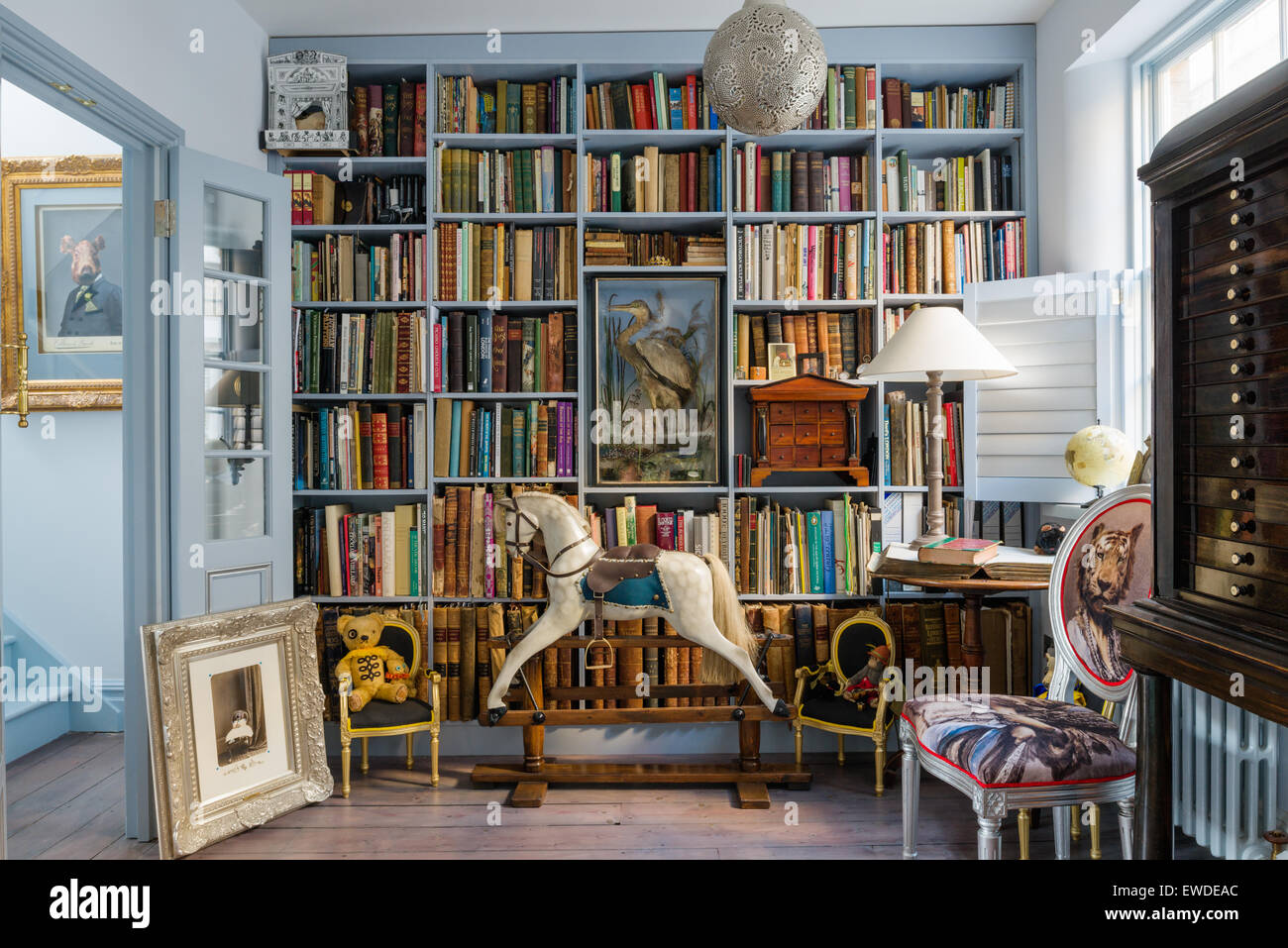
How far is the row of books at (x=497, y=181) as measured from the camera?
11.1 ft

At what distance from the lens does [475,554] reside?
132 inches

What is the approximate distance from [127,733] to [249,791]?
473 mm

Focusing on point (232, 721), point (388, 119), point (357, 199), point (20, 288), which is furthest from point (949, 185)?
point (20, 288)

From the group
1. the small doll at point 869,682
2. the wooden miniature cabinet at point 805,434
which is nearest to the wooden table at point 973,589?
the small doll at point 869,682

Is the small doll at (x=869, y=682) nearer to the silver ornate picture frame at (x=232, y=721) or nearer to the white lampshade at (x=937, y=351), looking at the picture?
the white lampshade at (x=937, y=351)

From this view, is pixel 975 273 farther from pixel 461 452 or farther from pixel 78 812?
pixel 78 812

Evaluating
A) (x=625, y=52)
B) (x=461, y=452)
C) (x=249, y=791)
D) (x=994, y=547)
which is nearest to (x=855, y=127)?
(x=625, y=52)

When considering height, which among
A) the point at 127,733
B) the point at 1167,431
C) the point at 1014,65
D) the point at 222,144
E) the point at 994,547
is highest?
the point at 1014,65

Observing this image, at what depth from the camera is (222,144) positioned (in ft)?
9.94

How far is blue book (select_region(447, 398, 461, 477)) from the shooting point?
338 cm

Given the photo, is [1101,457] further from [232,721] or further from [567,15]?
[232,721]

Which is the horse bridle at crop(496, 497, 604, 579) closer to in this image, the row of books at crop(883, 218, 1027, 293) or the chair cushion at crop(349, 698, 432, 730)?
the chair cushion at crop(349, 698, 432, 730)

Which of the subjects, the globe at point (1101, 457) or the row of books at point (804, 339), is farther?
the row of books at point (804, 339)

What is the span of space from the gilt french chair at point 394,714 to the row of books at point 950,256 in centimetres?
253
